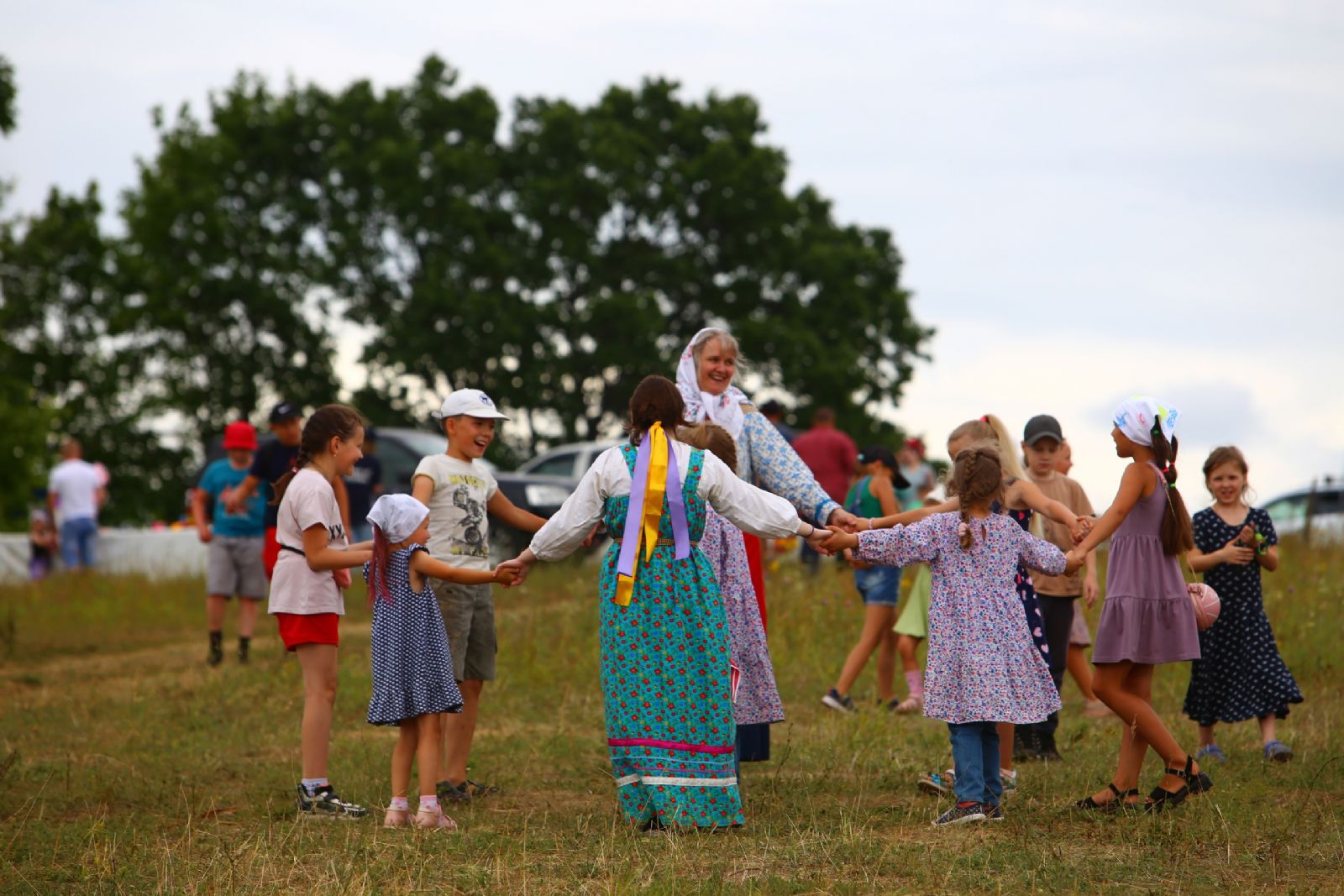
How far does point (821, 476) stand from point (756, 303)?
20210mm

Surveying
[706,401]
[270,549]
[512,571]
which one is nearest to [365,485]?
[270,549]

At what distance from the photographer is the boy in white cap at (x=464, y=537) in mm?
6789

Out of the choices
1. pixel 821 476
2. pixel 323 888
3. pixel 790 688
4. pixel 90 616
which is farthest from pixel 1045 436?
pixel 90 616

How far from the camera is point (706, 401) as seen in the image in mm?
7062

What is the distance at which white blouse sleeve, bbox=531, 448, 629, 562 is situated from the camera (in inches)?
244

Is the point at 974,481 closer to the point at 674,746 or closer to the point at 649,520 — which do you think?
the point at 649,520

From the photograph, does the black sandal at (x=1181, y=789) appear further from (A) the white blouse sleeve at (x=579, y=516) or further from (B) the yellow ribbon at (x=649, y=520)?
(A) the white blouse sleeve at (x=579, y=516)

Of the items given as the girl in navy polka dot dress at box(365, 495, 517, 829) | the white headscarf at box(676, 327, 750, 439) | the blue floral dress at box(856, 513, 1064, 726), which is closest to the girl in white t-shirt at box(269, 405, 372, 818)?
the girl in navy polka dot dress at box(365, 495, 517, 829)

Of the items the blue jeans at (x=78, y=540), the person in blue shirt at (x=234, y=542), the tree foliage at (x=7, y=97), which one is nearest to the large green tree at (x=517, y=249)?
the blue jeans at (x=78, y=540)

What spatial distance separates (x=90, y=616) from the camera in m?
16.2

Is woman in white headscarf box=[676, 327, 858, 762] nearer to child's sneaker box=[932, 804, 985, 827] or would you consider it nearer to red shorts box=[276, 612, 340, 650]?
child's sneaker box=[932, 804, 985, 827]

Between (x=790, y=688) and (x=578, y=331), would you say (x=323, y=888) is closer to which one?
(x=790, y=688)

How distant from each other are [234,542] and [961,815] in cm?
731

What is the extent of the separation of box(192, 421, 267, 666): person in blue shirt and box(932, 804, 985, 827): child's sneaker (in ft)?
23.1
